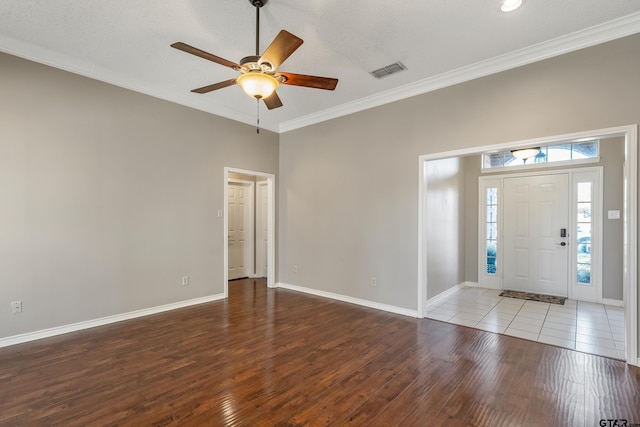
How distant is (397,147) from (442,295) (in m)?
2.66

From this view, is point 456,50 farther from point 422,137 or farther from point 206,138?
point 206,138

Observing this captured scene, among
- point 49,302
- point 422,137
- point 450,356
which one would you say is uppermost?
→ point 422,137

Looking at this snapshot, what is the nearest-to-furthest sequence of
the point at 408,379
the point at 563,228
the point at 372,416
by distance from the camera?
the point at 372,416, the point at 408,379, the point at 563,228

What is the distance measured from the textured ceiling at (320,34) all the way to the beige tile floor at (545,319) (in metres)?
3.14

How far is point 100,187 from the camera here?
377cm

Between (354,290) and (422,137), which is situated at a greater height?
(422,137)

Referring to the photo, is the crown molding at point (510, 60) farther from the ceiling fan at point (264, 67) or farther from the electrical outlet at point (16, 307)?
the electrical outlet at point (16, 307)

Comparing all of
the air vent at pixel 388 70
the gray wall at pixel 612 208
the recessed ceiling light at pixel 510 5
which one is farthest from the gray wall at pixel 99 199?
the gray wall at pixel 612 208

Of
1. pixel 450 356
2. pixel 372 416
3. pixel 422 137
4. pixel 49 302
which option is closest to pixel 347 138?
pixel 422 137

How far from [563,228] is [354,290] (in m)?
3.82

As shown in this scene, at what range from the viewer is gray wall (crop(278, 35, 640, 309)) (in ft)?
9.82

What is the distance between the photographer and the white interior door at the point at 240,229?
22.2 ft

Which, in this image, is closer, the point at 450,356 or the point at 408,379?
the point at 408,379

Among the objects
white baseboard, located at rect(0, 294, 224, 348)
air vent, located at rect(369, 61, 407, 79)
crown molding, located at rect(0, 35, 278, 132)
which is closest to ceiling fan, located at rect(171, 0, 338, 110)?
air vent, located at rect(369, 61, 407, 79)
